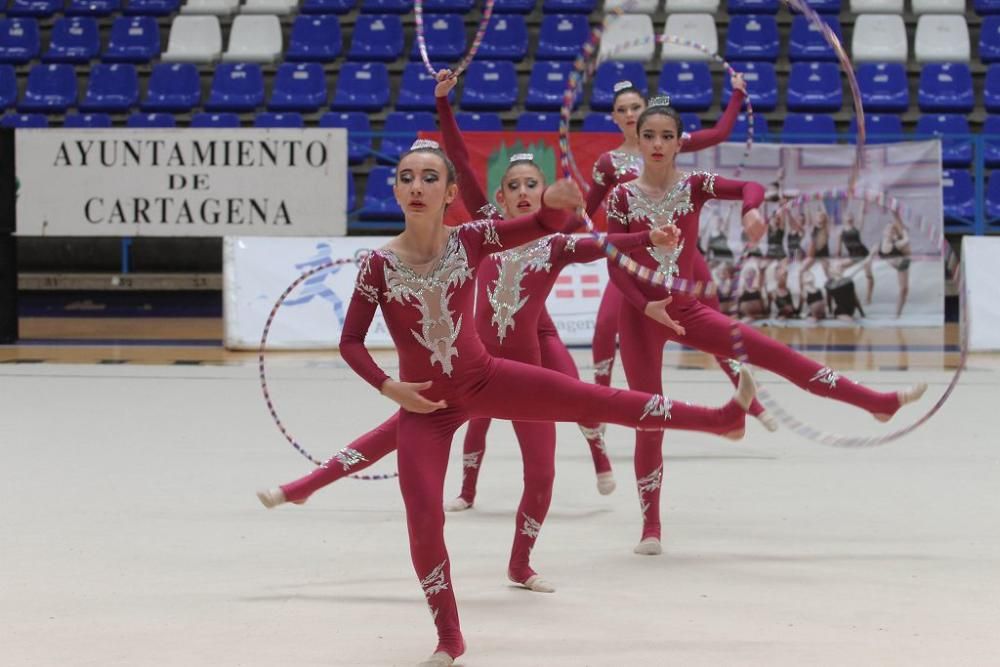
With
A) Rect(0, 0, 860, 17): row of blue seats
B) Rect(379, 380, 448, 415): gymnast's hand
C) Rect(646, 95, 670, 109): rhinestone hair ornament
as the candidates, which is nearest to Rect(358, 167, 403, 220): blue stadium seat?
Rect(0, 0, 860, 17): row of blue seats

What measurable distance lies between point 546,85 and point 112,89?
488 centimetres

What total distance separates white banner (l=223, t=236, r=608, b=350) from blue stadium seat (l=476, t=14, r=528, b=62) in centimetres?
411

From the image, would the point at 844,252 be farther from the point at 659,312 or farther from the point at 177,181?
the point at 659,312

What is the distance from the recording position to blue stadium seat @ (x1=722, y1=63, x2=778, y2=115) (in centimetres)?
1346

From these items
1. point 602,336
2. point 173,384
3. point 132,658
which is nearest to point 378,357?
point 173,384

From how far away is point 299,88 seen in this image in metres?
14.0

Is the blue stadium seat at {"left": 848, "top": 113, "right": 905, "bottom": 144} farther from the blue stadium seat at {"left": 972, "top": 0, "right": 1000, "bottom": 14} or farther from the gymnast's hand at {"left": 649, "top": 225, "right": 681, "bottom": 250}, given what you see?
the gymnast's hand at {"left": 649, "top": 225, "right": 681, "bottom": 250}

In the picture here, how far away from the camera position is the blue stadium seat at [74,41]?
14.8m

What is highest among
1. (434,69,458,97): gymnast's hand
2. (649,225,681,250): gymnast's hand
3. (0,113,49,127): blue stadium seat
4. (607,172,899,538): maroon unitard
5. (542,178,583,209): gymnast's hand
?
(434,69,458,97): gymnast's hand

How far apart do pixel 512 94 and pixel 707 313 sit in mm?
9452

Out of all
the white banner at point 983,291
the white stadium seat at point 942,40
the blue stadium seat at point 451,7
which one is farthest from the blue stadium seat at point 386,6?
the white banner at point 983,291

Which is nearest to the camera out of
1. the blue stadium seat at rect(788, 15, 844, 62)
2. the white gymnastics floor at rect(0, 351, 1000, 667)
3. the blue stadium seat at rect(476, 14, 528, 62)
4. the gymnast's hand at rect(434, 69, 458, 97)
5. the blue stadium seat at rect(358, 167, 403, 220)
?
the white gymnastics floor at rect(0, 351, 1000, 667)

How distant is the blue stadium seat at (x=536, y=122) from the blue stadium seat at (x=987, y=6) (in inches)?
206

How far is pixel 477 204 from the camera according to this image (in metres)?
4.80
